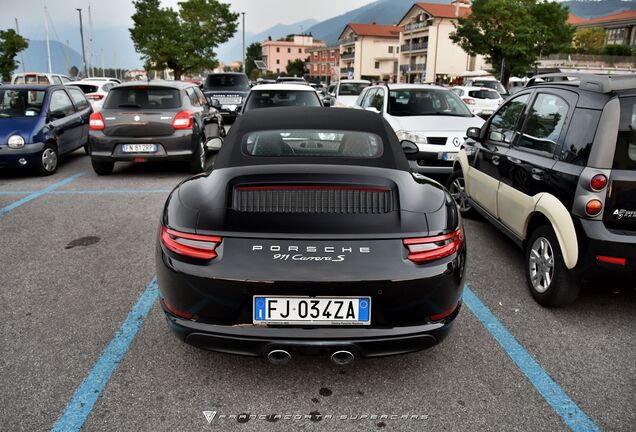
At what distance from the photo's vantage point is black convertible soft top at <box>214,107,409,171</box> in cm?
307

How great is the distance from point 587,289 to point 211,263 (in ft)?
11.0

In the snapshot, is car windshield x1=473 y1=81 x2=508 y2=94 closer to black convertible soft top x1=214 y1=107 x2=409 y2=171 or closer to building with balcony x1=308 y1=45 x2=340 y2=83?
black convertible soft top x1=214 y1=107 x2=409 y2=171

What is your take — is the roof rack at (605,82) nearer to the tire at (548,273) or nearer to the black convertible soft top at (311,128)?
the tire at (548,273)

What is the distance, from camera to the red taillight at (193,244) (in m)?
2.52

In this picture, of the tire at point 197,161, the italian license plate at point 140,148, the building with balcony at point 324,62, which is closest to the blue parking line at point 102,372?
the italian license plate at point 140,148

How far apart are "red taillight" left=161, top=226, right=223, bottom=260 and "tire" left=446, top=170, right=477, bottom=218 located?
4.40 metres

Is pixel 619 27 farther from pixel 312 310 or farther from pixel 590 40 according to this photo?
pixel 312 310

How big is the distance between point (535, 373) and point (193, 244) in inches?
82.3

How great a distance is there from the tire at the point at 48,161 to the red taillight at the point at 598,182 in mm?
8635

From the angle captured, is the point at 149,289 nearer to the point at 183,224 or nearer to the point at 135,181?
the point at 183,224

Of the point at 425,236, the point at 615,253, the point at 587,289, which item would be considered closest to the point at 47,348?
the point at 425,236

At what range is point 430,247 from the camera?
2576 mm

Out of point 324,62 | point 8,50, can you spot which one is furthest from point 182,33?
point 324,62

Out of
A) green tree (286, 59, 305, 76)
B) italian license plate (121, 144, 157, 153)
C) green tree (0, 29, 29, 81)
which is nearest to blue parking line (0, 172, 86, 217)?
italian license plate (121, 144, 157, 153)
